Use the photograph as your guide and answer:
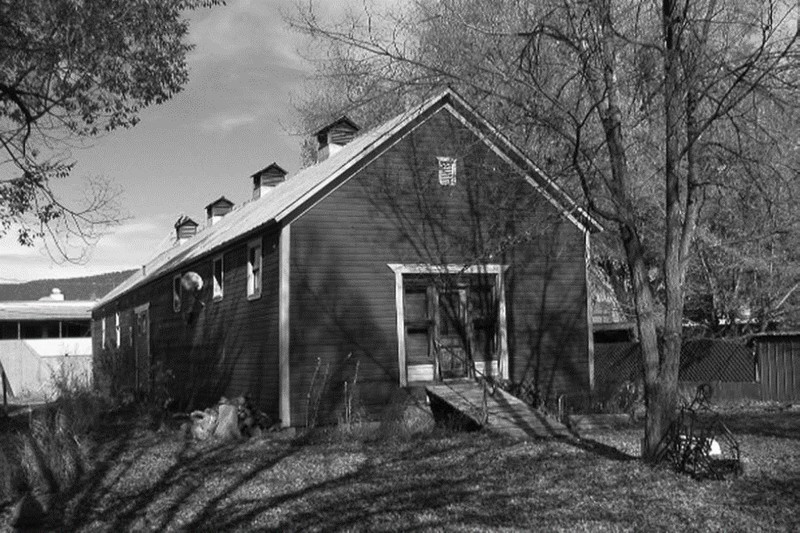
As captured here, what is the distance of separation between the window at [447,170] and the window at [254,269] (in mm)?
4319

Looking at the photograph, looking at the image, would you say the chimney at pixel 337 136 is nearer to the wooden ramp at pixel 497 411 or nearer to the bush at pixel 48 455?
the wooden ramp at pixel 497 411

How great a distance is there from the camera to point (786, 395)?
22.9 meters

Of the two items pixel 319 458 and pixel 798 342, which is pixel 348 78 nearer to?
pixel 319 458

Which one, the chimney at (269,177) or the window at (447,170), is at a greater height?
the chimney at (269,177)

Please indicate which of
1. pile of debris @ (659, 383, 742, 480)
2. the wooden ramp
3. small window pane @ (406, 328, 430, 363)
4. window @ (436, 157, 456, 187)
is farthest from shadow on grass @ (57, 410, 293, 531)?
window @ (436, 157, 456, 187)

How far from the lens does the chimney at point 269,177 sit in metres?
28.4

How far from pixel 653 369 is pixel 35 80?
13.0 meters

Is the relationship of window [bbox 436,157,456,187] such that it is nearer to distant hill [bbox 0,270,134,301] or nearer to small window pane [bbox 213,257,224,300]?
small window pane [bbox 213,257,224,300]

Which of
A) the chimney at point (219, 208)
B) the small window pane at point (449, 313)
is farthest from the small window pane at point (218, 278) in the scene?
the chimney at point (219, 208)

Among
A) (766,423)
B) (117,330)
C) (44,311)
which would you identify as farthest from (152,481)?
(44,311)

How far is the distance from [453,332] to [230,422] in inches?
216

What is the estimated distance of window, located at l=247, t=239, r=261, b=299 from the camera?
18734 mm

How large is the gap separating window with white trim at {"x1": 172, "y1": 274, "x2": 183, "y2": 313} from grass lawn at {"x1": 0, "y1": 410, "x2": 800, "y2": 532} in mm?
11286

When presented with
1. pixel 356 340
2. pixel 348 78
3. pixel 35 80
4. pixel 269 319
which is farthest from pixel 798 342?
pixel 35 80
